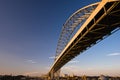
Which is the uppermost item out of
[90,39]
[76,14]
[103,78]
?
[76,14]

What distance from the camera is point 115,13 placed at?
20359 millimetres

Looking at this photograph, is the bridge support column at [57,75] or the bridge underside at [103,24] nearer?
the bridge underside at [103,24]

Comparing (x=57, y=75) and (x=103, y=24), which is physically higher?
(x=103, y=24)

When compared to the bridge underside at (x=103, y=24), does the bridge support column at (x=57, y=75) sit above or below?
below

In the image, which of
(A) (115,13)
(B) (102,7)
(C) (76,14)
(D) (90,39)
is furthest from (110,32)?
(C) (76,14)

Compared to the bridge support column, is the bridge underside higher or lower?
higher

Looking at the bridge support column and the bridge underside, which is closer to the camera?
the bridge underside

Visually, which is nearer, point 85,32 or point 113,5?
point 113,5

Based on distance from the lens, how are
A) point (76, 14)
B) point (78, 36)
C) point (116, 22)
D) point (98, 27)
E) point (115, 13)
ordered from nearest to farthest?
point (115, 13), point (116, 22), point (98, 27), point (78, 36), point (76, 14)

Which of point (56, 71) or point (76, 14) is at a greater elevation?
point (76, 14)

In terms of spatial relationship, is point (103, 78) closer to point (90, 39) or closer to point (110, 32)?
point (90, 39)

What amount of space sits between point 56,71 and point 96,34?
67.6m

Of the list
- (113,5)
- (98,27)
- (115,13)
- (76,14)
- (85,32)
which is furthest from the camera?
(76,14)

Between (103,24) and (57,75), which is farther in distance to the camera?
(57,75)
